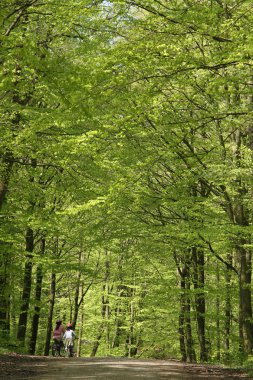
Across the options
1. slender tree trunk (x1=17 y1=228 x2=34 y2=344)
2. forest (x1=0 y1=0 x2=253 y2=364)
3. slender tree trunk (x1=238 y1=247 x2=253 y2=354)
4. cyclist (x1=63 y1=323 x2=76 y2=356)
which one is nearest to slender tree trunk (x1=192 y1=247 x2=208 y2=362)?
forest (x1=0 y1=0 x2=253 y2=364)

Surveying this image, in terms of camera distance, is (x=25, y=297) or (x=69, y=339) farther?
(x=25, y=297)

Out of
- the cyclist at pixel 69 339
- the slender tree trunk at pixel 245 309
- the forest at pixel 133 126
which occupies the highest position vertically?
the forest at pixel 133 126

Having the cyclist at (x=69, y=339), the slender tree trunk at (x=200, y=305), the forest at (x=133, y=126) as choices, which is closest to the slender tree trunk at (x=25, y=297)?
the forest at (x=133, y=126)

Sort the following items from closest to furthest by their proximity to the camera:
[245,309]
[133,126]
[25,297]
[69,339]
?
1. [133,126]
2. [245,309]
3. [69,339]
4. [25,297]

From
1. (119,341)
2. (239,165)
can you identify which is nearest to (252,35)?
(239,165)

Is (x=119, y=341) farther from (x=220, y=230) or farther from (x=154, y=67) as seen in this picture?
(x=154, y=67)

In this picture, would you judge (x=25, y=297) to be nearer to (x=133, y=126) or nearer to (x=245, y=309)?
(x=245, y=309)

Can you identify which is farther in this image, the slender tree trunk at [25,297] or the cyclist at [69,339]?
the slender tree trunk at [25,297]

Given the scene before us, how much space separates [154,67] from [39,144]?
17.4ft

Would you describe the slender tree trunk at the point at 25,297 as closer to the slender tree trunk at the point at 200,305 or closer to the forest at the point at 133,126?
the forest at the point at 133,126

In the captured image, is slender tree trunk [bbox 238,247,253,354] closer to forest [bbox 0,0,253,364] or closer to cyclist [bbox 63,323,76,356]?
forest [bbox 0,0,253,364]

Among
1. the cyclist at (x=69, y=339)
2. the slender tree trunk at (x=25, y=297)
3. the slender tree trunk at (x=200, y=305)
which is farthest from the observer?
the slender tree trunk at (x=25, y=297)

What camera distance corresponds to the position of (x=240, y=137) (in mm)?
16078

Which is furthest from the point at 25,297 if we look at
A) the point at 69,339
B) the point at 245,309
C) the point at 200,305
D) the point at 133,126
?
the point at 133,126
